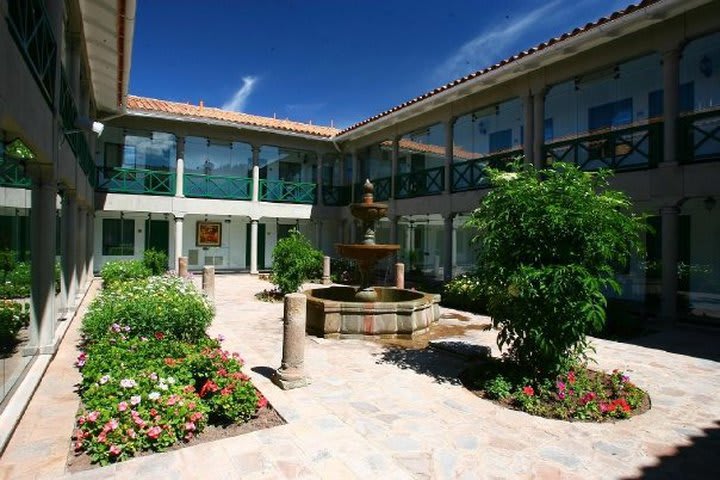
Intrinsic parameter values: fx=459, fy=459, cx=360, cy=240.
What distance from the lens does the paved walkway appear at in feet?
11.6

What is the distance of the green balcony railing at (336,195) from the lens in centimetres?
2108

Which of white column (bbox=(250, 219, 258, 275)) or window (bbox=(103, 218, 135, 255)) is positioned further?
white column (bbox=(250, 219, 258, 275))

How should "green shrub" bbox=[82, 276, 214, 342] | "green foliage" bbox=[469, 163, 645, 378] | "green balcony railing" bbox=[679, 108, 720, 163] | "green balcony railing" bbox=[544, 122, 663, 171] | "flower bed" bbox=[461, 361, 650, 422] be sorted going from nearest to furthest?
"flower bed" bbox=[461, 361, 650, 422]
"green foliage" bbox=[469, 163, 645, 378]
"green shrub" bbox=[82, 276, 214, 342]
"green balcony railing" bbox=[679, 108, 720, 163]
"green balcony railing" bbox=[544, 122, 663, 171]

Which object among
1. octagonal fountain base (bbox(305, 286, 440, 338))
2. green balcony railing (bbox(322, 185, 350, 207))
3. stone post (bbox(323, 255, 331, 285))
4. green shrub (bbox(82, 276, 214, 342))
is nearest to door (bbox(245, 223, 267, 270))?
green balcony railing (bbox(322, 185, 350, 207))

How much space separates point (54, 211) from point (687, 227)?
13.9 m

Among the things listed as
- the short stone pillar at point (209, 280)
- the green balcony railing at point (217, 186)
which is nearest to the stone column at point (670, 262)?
the short stone pillar at point (209, 280)

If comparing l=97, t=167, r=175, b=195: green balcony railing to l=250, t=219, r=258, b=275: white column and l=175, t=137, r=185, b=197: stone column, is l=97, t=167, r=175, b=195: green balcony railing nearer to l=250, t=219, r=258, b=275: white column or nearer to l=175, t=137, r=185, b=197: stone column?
l=175, t=137, r=185, b=197: stone column

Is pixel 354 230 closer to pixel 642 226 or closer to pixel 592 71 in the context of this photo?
pixel 592 71

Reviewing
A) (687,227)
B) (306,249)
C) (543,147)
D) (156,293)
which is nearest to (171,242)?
(306,249)

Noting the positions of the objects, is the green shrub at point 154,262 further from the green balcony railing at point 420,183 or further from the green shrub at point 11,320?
the green shrub at point 11,320

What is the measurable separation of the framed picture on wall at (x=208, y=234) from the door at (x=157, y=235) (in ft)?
4.19

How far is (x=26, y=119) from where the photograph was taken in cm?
440

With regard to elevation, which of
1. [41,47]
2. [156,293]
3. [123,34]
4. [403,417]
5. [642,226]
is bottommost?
[403,417]

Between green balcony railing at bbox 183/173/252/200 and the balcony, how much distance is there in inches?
356
